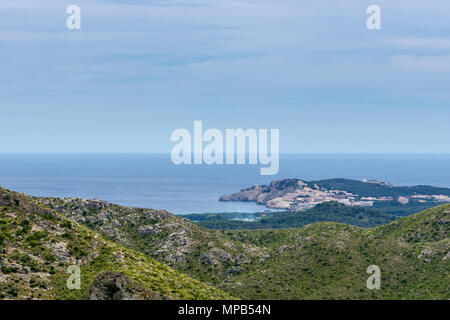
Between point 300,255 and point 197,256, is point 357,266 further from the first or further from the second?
point 197,256

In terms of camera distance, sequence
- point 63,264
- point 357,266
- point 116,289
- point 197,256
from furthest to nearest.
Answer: point 197,256 → point 357,266 → point 63,264 → point 116,289

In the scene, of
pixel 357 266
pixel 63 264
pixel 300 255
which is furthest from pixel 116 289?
pixel 300 255

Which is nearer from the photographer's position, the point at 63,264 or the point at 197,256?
the point at 63,264

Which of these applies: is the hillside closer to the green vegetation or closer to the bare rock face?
the bare rock face

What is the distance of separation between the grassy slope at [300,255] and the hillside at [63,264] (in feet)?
113

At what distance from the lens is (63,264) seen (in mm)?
67938

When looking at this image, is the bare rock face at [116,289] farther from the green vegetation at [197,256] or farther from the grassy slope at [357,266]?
the grassy slope at [357,266]

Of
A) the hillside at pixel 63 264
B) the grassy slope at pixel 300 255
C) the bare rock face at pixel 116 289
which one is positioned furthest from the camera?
the grassy slope at pixel 300 255

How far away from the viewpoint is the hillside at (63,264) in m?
58.7

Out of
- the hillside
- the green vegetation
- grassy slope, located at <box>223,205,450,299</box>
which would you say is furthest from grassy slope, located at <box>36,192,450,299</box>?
the hillside

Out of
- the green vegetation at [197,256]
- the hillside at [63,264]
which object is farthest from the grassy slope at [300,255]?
the hillside at [63,264]

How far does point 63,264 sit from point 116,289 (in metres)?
13.2

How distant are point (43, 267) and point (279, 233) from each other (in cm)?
9415

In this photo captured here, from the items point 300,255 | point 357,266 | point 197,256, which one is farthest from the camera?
point 197,256
